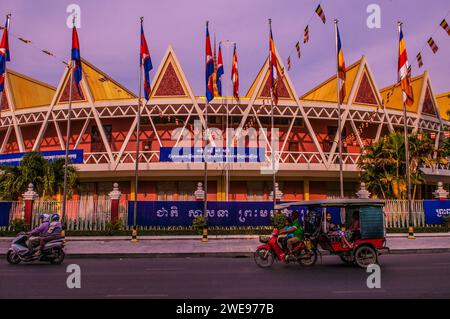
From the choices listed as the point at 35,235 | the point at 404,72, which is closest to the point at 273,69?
the point at 404,72

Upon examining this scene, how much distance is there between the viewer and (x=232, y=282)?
29.9ft

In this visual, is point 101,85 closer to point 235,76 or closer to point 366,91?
point 235,76

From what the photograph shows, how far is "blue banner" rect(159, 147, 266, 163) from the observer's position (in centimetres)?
3145

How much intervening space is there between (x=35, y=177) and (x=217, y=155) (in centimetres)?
1326

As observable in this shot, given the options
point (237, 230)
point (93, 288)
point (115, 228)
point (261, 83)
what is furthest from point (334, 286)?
point (261, 83)

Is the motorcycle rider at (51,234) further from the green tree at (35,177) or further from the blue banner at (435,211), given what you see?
the blue banner at (435,211)

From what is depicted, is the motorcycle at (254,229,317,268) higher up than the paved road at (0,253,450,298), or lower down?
higher up

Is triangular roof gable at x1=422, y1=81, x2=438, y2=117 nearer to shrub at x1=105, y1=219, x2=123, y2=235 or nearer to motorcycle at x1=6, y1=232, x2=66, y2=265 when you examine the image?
shrub at x1=105, y1=219, x2=123, y2=235

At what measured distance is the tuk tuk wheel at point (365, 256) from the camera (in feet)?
38.8

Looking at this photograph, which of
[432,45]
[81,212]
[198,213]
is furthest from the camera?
[198,213]

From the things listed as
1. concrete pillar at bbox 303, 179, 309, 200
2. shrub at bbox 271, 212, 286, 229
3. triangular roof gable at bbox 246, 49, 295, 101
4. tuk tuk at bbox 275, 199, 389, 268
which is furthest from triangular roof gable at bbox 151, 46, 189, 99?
tuk tuk at bbox 275, 199, 389, 268

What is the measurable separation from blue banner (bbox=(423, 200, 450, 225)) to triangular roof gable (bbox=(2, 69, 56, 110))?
107ft

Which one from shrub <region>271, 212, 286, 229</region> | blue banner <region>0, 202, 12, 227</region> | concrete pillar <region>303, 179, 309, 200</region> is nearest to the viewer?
shrub <region>271, 212, 286, 229</region>

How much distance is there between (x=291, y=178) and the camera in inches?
1388
